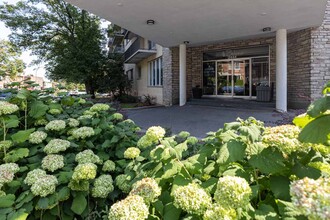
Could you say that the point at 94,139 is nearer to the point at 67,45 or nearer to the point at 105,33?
the point at 67,45

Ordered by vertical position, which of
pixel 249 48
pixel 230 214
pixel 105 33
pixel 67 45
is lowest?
pixel 230 214

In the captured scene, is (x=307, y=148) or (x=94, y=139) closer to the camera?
(x=307, y=148)

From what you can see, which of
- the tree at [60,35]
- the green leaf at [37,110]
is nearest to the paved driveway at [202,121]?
Result: the green leaf at [37,110]

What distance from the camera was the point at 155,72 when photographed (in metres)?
17.2

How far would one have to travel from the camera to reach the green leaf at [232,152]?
4.07 feet

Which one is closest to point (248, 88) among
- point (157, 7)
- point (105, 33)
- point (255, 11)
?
point (255, 11)

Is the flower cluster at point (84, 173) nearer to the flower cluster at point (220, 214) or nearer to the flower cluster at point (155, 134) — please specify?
the flower cluster at point (155, 134)

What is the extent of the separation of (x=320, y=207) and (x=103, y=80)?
2000cm

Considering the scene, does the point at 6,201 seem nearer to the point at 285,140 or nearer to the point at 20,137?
the point at 20,137

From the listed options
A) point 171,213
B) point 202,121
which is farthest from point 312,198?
point 202,121

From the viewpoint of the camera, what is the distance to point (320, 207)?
691 mm

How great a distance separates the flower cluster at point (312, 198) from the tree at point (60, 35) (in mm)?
19689

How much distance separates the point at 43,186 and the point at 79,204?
0.30 metres

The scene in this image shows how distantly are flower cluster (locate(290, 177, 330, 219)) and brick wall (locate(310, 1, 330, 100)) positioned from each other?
10.3 metres
